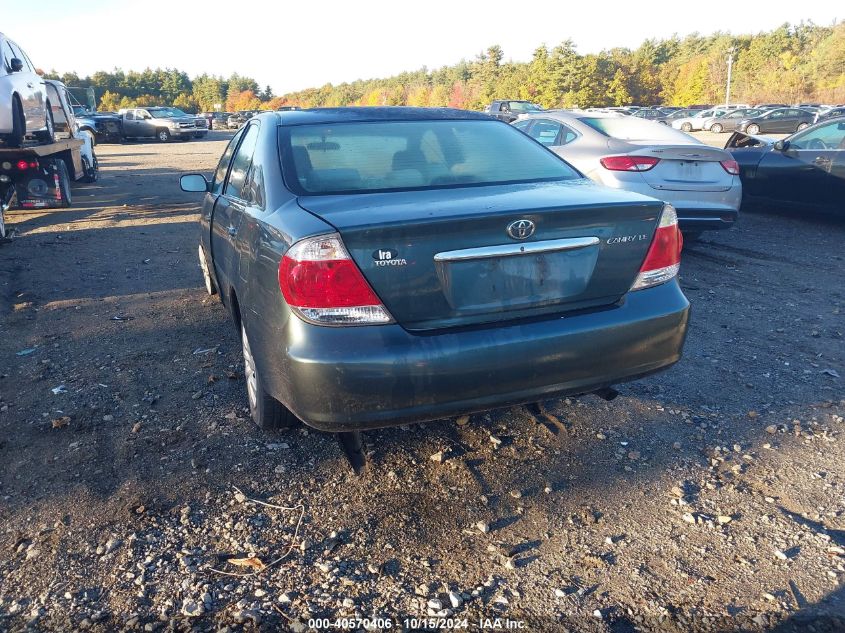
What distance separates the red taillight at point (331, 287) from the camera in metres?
2.58

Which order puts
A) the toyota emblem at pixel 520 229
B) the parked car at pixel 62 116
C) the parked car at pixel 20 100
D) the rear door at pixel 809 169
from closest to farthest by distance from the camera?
the toyota emblem at pixel 520 229 → the rear door at pixel 809 169 → the parked car at pixel 20 100 → the parked car at pixel 62 116

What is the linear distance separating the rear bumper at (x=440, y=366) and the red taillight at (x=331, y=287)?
1.8 inches

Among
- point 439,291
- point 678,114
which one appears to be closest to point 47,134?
point 439,291

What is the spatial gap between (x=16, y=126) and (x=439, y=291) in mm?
10082

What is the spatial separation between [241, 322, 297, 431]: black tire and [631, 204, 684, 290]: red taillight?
1752 millimetres

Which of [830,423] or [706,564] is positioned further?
[830,423]

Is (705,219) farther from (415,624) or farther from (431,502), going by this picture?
(415,624)

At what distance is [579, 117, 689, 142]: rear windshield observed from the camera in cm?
762

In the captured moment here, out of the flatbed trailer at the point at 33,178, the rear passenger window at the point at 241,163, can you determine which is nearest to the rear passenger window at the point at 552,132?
the rear passenger window at the point at 241,163

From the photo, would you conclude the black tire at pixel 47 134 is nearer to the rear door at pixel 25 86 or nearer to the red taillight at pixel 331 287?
the rear door at pixel 25 86

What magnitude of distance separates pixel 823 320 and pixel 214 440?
15.1 feet

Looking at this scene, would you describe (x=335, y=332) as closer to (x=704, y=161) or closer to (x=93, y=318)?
(x=93, y=318)

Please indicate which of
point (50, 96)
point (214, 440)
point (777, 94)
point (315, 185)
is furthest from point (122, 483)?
Answer: point (777, 94)

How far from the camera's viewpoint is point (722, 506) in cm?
291
